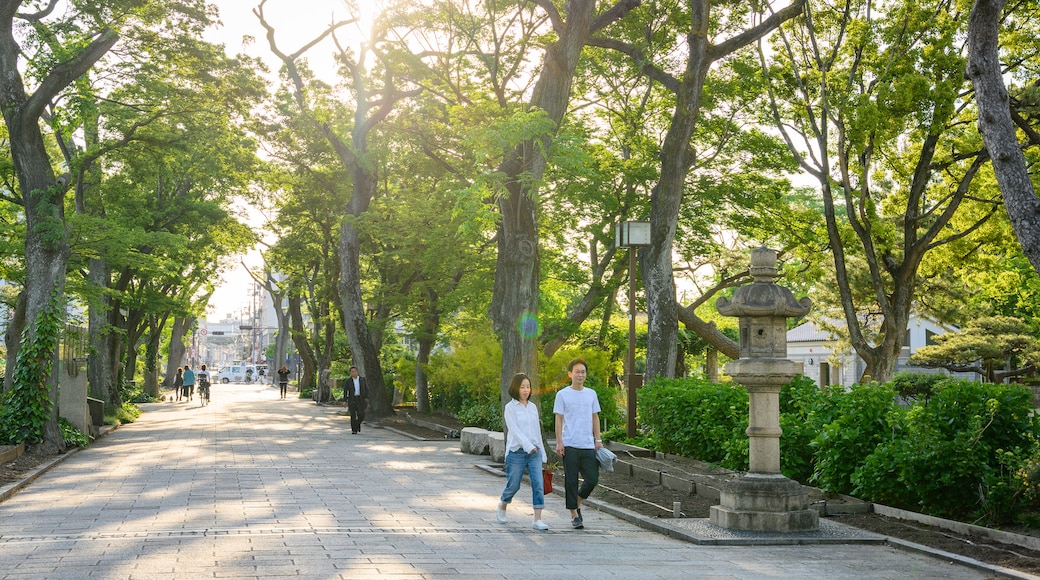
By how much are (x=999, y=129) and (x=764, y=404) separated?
391cm

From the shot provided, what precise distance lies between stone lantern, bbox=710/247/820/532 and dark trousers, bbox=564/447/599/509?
4.47 feet

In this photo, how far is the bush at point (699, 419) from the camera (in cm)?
1481

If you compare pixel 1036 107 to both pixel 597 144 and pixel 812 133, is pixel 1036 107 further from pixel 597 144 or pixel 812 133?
pixel 597 144

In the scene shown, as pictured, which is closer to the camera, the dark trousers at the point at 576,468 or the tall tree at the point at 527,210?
the dark trousers at the point at 576,468

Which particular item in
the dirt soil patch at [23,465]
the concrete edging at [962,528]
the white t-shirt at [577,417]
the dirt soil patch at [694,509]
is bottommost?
the dirt soil patch at [23,465]

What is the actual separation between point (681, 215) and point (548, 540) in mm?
21226

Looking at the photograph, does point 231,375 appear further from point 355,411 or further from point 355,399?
point 355,411

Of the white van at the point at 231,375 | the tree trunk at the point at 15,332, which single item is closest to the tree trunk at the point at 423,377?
the tree trunk at the point at 15,332

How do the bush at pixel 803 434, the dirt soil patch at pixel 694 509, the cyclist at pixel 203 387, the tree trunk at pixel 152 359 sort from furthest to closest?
the tree trunk at pixel 152 359 < the cyclist at pixel 203 387 < the bush at pixel 803 434 < the dirt soil patch at pixel 694 509

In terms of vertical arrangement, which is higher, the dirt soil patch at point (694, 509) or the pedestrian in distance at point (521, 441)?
the pedestrian in distance at point (521, 441)

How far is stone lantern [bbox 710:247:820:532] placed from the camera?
1045 cm

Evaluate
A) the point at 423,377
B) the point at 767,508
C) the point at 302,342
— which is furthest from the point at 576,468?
the point at 302,342

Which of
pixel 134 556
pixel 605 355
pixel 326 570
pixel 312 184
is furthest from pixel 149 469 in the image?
pixel 312 184

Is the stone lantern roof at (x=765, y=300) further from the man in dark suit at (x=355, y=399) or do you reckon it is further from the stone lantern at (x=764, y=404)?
the man in dark suit at (x=355, y=399)
